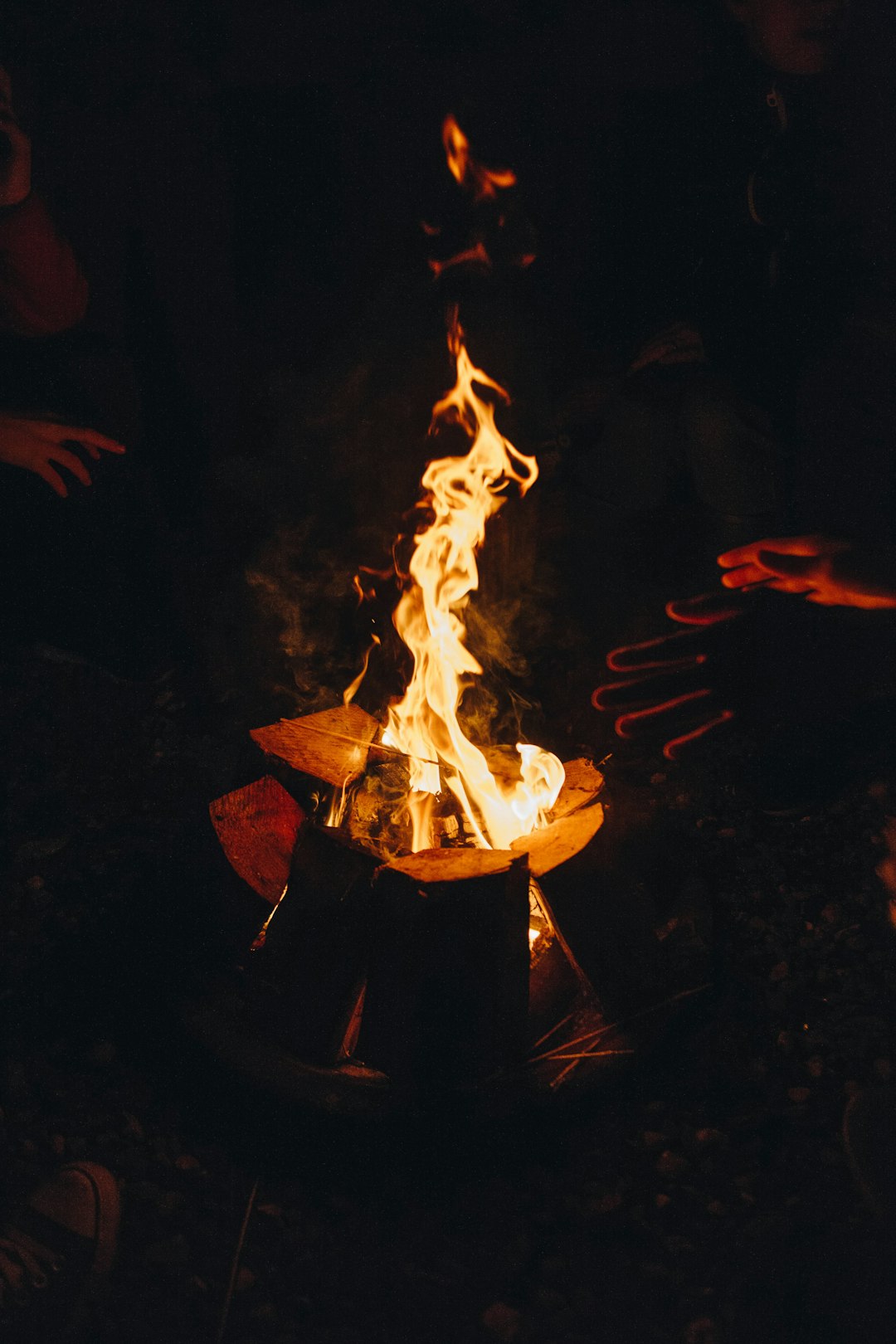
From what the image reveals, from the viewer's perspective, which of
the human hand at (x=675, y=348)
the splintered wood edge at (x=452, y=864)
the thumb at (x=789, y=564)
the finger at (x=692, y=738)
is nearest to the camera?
the splintered wood edge at (x=452, y=864)

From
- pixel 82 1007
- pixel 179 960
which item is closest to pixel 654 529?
pixel 179 960

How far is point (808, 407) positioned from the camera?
11.9 ft

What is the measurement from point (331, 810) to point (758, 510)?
2.54 meters

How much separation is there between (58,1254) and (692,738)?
338cm

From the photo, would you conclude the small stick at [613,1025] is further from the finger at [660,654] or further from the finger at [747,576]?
the finger at [660,654]

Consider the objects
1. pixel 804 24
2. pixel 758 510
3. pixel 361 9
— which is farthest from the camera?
pixel 758 510

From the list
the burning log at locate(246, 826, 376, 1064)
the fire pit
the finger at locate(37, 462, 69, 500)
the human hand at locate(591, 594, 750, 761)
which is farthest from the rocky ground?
the finger at locate(37, 462, 69, 500)

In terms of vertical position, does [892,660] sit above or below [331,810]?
below

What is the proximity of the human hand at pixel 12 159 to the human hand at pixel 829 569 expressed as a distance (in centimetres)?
353

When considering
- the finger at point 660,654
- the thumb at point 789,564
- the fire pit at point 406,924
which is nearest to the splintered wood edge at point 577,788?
the fire pit at point 406,924

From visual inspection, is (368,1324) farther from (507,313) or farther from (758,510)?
(507,313)

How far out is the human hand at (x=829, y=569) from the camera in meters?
3.20

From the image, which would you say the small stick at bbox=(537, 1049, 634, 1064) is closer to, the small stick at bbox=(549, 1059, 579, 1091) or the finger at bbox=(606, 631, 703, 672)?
the small stick at bbox=(549, 1059, 579, 1091)

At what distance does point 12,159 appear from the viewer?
11.4 ft
